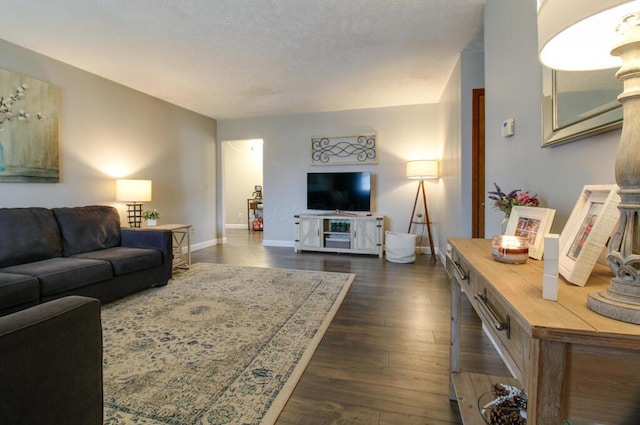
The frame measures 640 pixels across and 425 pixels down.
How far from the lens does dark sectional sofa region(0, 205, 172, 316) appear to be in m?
2.18

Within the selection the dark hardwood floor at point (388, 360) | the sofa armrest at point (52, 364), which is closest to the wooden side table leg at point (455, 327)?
the dark hardwood floor at point (388, 360)

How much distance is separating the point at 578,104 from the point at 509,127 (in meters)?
0.72

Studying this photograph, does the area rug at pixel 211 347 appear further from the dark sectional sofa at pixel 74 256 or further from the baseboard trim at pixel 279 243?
the baseboard trim at pixel 279 243

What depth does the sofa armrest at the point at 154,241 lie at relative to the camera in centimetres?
325

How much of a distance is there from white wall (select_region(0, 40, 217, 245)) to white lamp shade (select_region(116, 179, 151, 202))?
0.24m

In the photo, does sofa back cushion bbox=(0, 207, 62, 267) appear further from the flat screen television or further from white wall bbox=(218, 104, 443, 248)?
the flat screen television

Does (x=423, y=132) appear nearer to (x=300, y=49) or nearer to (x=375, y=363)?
(x=300, y=49)

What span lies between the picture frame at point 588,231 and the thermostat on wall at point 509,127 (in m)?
1.01

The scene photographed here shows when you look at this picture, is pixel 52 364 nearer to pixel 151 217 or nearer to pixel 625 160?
pixel 625 160

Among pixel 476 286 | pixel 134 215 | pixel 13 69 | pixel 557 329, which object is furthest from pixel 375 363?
pixel 13 69

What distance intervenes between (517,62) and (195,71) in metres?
3.30

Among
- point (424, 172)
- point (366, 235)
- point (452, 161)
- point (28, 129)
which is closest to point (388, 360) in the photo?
point (452, 161)

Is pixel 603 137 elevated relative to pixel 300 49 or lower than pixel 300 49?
lower

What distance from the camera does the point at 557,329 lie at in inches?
21.0
